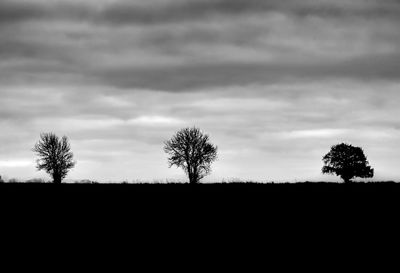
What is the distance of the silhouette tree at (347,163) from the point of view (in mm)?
86625

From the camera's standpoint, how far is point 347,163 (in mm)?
86938

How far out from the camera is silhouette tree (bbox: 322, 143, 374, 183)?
284 feet
